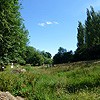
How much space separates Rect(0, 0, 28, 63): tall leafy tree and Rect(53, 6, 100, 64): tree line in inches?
1417

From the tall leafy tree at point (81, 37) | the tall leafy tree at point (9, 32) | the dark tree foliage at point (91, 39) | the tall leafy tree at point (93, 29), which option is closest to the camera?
the tall leafy tree at point (9, 32)

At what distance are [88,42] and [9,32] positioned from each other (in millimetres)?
48312

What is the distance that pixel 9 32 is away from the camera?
30531 millimetres

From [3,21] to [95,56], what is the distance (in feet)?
132

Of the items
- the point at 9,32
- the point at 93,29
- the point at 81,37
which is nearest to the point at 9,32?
the point at 9,32

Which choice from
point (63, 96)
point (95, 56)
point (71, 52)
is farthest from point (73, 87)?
point (71, 52)

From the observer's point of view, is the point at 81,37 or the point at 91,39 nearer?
the point at 91,39

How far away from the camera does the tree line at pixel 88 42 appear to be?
68.4 m

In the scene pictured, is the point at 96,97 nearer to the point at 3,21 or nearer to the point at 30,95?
the point at 30,95

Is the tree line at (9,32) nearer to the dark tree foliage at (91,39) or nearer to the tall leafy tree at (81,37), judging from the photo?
the dark tree foliage at (91,39)

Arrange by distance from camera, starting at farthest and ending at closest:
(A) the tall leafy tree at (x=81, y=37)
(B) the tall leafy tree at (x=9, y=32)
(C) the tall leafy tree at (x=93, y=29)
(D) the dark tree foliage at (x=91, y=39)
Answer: (A) the tall leafy tree at (x=81, y=37) < (C) the tall leafy tree at (x=93, y=29) < (D) the dark tree foliage at (x=91, y=39) < (B) the tall leafy tree at (x=9, y=32)

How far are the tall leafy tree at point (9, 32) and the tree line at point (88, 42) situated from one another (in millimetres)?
35998

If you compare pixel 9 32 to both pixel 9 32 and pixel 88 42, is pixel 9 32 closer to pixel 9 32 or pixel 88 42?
pixel 9 32

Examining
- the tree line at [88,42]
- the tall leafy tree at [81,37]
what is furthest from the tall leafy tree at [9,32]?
the tall leafy tree at [81,37]
